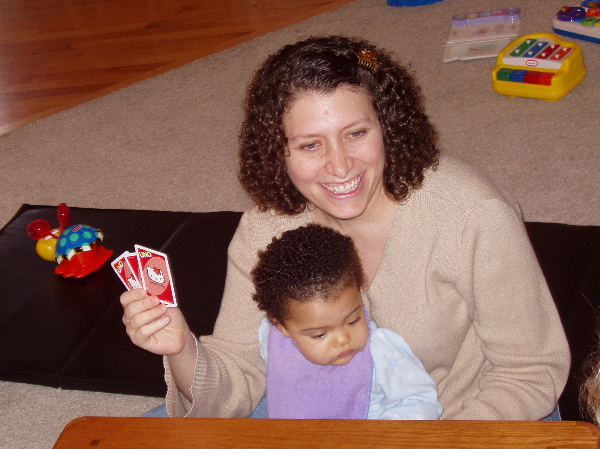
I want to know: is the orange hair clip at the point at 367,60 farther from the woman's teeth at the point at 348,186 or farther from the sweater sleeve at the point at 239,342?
the sweater sleeve at the point at 239,342

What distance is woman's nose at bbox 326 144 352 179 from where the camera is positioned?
4.47 ft

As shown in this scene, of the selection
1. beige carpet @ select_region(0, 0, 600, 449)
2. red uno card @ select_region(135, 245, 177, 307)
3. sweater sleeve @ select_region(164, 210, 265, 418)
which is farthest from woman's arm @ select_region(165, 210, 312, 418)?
beige carpet @ select_region(0, 0, 600, 449)

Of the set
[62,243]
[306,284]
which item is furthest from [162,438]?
[62,243]

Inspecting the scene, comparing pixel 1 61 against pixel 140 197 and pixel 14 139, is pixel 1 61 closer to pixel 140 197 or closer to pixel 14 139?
pixel 14 139

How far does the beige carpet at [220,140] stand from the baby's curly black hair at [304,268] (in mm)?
907

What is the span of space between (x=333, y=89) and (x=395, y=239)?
30cm

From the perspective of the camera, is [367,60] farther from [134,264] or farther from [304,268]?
[134,264]

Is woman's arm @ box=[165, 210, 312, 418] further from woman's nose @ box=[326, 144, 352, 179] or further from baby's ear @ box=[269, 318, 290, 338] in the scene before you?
woman's nose @ box=[326, 144, 352, 179]

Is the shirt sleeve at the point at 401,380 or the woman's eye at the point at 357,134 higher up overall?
the woman's eye at the point at 357,134

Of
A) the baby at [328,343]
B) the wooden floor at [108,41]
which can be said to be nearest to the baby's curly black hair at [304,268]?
the baby at [328,343]

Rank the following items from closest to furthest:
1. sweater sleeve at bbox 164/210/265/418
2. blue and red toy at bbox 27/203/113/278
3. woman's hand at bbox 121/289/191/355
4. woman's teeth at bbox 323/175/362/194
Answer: woman's hand at bbox 121/289/191/355 < woman's teeth at bbox 323/175/362/194 < sweater sleeve at bbox 164/210/265/418 < blue and red toy at bbox 27/203/113/278

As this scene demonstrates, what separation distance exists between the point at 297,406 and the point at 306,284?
298 millimetres

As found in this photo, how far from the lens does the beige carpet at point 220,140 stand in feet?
8.48

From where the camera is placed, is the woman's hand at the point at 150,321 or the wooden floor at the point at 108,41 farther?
the wooden floor at the point at 108,41
